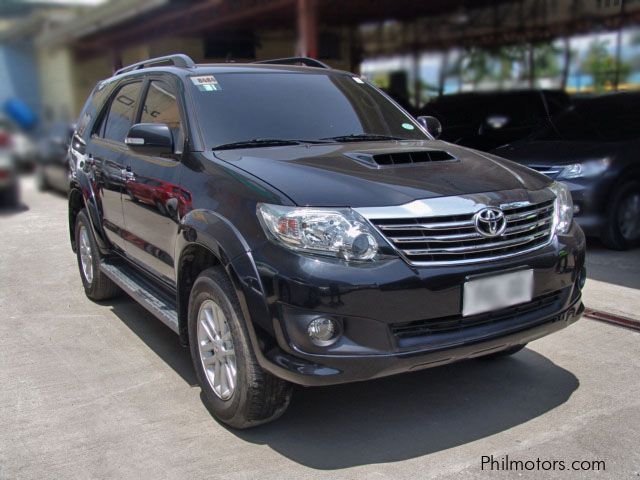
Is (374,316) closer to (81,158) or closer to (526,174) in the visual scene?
(526,174)

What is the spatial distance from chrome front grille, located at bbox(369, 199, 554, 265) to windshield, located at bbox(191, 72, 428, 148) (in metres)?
1.21

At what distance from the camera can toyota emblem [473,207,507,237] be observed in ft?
10.0

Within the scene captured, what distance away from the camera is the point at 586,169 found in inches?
274

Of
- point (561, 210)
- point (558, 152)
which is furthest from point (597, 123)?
point (561, 210)

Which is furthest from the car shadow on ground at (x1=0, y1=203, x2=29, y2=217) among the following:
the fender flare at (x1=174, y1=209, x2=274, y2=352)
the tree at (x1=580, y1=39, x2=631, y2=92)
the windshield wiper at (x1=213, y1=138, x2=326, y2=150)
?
the tree at (x1=580, y1=39, x2=631, y2=92)

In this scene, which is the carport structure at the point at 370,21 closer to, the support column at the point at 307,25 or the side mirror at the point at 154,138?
the support column at the point at 307,25

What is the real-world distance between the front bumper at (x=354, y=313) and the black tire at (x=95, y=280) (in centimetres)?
285

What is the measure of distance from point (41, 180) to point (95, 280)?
9062 millimetres

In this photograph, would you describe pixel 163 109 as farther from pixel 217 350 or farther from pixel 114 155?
pixel 217 350

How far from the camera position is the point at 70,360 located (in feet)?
14.4

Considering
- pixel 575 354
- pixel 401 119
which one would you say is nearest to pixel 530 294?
pixel 575 354

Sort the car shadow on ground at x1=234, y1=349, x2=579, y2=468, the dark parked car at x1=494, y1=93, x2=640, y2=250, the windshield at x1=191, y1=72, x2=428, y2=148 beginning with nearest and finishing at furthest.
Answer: the car shadow on ground at x1=234, y1=349, x2=579, y2=468 → the windshield at x1=191, y1=72, x2=428, y2=148 → the dark parked car at x1=494, y1=93, x2=640, y2=250

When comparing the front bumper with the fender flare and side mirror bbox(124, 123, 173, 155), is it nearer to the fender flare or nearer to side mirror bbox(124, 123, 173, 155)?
the fender flare

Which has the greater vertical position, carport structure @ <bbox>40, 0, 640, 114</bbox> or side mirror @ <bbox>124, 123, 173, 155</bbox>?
carport structure @ <bbox>40, 0, 640, 114</bbox>
